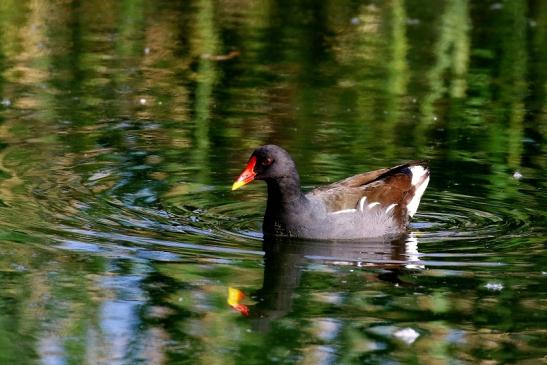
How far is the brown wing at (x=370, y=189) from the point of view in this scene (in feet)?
27.8

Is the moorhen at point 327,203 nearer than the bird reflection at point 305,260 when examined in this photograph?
No

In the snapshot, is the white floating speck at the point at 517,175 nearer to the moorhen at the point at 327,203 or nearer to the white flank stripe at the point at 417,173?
the white flank stripe at the point at 417,173

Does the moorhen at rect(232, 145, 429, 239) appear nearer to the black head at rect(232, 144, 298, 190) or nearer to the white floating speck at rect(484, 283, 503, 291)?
the black head at rect(232, 144, 298, 190)

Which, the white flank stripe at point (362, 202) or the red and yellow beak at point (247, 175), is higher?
the red and yellow beak at point (247, 175)

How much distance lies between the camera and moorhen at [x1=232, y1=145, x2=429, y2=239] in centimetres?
827

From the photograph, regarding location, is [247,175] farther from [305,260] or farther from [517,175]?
[517,175]

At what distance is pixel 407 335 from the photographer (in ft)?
20.5

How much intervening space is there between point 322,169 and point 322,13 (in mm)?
7129

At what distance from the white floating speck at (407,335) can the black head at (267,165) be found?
2.16 meters

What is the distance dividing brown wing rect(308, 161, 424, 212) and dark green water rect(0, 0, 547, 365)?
0.81ft

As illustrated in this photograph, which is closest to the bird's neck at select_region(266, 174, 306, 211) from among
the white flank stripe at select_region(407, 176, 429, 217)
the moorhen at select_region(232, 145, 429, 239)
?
the moorhen at select_region(232, 145, 429, 239)

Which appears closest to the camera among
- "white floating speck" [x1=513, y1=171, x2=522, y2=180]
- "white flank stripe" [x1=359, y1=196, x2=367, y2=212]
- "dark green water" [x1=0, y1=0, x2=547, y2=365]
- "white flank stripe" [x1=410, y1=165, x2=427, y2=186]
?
"dark green water" [x1=0, y1=0, x2=547, y2=365]

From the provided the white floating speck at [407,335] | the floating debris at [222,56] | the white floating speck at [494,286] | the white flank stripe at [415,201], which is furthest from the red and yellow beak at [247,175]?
the floating debris at [222,56]

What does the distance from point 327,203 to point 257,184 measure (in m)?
1.41
